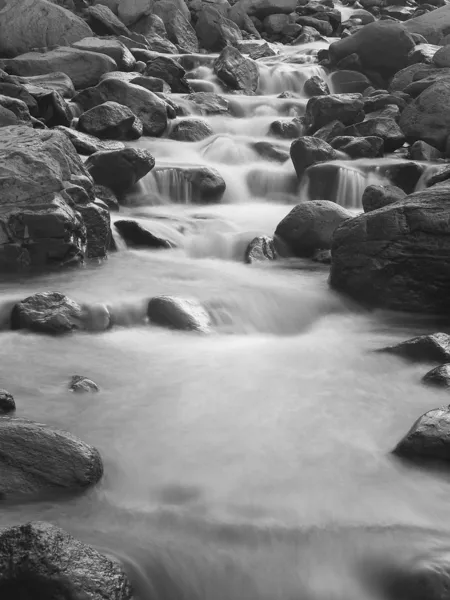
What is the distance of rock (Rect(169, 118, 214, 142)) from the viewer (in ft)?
40.1

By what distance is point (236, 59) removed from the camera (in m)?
16.5

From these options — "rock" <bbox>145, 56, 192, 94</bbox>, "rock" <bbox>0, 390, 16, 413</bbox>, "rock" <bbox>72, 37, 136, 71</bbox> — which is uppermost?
"rock" <bbox>72, 37, 136, 71</bbox>

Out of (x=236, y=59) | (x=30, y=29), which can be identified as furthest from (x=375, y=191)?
(x=30, y=29)

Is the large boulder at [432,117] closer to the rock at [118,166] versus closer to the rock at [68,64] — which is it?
the rock at [118,166]

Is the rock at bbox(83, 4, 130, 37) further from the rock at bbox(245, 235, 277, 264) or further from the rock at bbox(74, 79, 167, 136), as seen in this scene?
the rock at bbox(245, 235, 277, 264)

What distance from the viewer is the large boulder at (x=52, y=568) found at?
2.57m

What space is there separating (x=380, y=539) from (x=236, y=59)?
1486cm

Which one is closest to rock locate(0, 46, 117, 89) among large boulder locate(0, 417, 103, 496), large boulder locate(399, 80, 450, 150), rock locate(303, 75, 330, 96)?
rock locate(303, 75, 330, 96)

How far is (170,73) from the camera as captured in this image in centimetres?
1504

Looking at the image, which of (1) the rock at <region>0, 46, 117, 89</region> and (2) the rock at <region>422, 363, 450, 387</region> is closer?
(2) the rock at <region>422, 363, 450, 387</region>

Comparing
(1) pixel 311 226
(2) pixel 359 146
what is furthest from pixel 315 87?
(1) pixel 311 226

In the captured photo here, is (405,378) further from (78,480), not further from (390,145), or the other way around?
(390,145)

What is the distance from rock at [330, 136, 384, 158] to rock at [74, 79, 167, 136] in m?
2.93

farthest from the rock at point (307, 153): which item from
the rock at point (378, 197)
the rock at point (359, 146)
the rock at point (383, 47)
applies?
the rock at point (383, 47)
